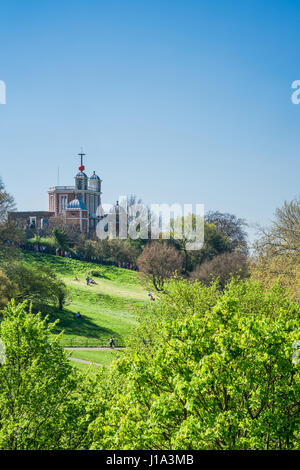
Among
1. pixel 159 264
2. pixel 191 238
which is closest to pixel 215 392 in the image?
pixel 159 264

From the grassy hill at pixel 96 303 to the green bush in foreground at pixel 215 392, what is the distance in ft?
64.1

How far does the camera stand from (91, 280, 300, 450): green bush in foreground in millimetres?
13078

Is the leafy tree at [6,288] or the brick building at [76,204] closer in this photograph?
the leafy tree at [6,288]

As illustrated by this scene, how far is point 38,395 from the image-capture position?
56.5 feet

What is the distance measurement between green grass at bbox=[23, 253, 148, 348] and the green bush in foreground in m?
19.0

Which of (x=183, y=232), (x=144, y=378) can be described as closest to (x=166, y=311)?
(x=144, y=378)

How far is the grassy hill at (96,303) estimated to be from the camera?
1755 inches

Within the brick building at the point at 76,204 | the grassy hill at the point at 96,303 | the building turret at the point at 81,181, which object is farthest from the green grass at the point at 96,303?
the building turret at the point at 81,181

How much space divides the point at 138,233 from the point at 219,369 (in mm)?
77306

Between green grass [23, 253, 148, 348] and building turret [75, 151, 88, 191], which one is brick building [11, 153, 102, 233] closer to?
building turret [75, 151, 88, 191]

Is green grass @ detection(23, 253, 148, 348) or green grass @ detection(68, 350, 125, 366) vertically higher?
green grass @ detection(23, 253, 148, 348)

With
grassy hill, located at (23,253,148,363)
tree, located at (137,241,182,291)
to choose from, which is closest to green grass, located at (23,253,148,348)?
grassy hill, located at (23,253,148,363)

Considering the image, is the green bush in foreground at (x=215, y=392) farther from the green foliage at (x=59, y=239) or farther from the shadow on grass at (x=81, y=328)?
the green foliage at (x=59, y=239)

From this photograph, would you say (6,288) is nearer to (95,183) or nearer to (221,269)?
(221,269)
